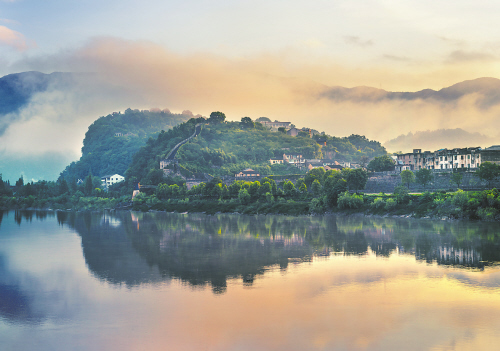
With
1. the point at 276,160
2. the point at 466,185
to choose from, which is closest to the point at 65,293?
the point at 466,185

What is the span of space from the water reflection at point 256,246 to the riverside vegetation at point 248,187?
Answer: 12.2 feet

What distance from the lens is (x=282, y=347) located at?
10875 mm

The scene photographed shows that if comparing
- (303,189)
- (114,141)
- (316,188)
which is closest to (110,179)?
(114,141)

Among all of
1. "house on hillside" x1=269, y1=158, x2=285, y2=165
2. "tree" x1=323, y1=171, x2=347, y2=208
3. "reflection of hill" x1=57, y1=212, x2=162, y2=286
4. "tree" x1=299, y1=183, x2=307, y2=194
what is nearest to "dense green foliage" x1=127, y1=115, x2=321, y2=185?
"house on hillside" x1=269, y1=158, x2=285, y2=165

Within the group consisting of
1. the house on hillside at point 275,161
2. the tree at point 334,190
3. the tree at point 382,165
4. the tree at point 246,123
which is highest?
the tree at point 246,123

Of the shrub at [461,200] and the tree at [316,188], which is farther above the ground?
the tree at [316,188]

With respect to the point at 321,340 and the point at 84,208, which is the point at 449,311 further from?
the point at 84,208

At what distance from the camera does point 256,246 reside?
26.1m

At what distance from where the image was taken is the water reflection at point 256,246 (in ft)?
64.1

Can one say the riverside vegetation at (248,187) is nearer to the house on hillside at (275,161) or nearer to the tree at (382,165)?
the tree at (382,165)

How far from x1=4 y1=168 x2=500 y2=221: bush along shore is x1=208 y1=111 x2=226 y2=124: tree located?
91.1ft

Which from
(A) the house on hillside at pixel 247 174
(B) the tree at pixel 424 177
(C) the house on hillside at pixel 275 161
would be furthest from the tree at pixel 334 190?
(C) the house on hillside at pixel 275 161

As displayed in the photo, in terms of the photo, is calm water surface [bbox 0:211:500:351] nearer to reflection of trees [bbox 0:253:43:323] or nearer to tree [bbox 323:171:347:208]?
reflection of trees [bbox 0:253:43:323]

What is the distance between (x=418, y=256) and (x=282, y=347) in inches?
507
